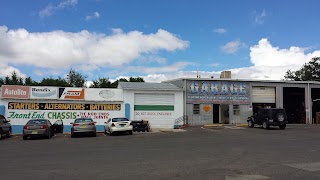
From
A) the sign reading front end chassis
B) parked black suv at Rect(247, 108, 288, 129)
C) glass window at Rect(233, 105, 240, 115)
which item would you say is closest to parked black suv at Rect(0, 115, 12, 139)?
the sign reading front end chassis

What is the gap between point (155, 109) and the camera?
35.4m

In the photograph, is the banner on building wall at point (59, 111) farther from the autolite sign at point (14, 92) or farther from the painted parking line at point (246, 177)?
the painted parking line at point (246, 177)

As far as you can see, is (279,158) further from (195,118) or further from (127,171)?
(195,118)

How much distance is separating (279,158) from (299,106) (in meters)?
35.1

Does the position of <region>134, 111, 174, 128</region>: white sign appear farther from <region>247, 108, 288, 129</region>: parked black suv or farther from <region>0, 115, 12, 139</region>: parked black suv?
<region>0, 115, 12, 139</region>: parked black suv

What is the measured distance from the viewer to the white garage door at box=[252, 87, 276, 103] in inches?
1563

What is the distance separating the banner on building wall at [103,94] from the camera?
3375 centimetres

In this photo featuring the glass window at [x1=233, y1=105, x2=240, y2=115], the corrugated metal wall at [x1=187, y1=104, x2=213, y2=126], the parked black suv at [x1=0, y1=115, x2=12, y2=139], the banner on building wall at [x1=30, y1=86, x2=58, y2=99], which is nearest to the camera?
the parked black suv at [x1=0, y1=115, x2=12, y2=139]

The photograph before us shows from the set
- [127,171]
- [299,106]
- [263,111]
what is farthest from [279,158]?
[299,106]

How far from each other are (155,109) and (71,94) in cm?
838

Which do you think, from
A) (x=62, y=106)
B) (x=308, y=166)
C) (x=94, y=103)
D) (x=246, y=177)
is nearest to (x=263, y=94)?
(x=94, y=103)

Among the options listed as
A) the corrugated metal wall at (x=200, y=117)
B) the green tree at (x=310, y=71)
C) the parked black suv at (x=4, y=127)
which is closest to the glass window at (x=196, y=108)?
the corrugated metal wall at (x=200, y=117)

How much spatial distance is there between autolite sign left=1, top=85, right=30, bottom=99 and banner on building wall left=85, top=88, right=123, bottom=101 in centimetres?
548

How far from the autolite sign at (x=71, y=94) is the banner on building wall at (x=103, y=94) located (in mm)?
577
